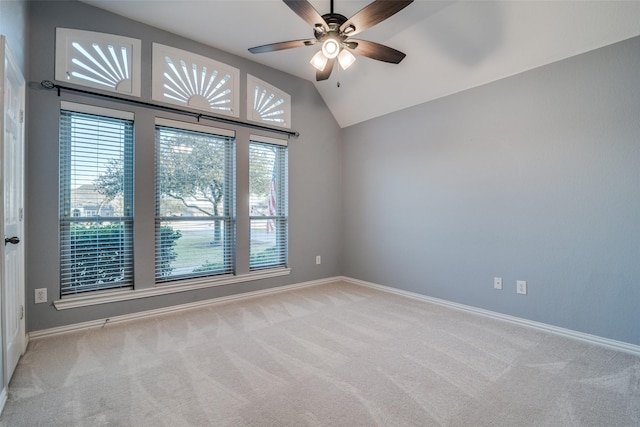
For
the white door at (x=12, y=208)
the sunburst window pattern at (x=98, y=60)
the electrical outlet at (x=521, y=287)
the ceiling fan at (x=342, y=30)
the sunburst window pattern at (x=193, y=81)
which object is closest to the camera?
the white door at (x=12, y=208)

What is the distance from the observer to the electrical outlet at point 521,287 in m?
2.85

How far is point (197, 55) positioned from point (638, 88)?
413 cm

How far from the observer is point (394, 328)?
2771mm

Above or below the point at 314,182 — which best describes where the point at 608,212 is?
below

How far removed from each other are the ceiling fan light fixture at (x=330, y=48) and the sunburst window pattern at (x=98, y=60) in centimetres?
201

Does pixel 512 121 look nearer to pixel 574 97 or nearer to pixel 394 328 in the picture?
pixel 574 97

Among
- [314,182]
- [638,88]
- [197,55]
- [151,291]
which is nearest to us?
[638,88]

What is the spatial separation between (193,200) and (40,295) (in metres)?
1.54

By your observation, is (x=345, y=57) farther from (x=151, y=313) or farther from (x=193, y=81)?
(x=151, y=313)

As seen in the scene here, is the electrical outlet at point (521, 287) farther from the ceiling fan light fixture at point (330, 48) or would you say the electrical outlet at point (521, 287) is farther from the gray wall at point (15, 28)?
the gray wall at point (15, 28)

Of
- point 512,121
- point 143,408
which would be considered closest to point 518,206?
point 512,121

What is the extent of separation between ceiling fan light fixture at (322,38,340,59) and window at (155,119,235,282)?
68.4 inches

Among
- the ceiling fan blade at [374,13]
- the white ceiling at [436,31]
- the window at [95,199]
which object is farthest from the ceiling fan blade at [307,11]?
the window at [95,199]

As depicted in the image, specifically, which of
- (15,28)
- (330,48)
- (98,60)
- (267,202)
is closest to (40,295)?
(15,28)
